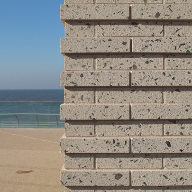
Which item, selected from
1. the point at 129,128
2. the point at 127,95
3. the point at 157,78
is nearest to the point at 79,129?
the point at 129,128

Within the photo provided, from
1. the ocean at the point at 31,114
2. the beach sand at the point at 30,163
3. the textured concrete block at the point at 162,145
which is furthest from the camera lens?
the ocean at the point at 31,114

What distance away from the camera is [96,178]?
2.83 meters

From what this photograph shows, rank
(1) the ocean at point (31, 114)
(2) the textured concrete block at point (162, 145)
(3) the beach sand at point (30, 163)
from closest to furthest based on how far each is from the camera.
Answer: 1. (2) the textured concrete block at point (162, 145)
2. (3) the beach sand at point (30, 163)
3. (1) the ocean at point (31, 114)

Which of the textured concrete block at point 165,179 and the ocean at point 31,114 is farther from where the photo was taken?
the ocean at point 31,114

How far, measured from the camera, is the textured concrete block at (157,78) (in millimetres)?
2818

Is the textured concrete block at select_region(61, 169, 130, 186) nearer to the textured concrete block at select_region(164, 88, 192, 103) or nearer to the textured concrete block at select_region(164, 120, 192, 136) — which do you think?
the textured concrete block at select_region(164, 120, 192, 136)

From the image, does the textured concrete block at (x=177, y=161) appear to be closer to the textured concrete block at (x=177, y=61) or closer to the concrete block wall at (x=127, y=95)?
the concrete block wall at (x=127, y=95)

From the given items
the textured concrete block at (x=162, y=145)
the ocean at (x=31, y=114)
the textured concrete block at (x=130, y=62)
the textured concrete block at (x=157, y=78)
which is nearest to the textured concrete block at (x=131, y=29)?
the textured concrete block at (x=130, y=62)

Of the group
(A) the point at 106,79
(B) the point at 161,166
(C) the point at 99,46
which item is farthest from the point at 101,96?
(B) the point at 161,166

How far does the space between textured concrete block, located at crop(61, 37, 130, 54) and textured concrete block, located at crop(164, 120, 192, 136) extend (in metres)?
1.17

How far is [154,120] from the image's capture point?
285 centimetres

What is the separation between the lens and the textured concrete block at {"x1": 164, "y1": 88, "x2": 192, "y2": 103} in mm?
2854

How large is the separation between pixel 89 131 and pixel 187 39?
1.83 metres

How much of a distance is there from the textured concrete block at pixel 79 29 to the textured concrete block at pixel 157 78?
0.82m
